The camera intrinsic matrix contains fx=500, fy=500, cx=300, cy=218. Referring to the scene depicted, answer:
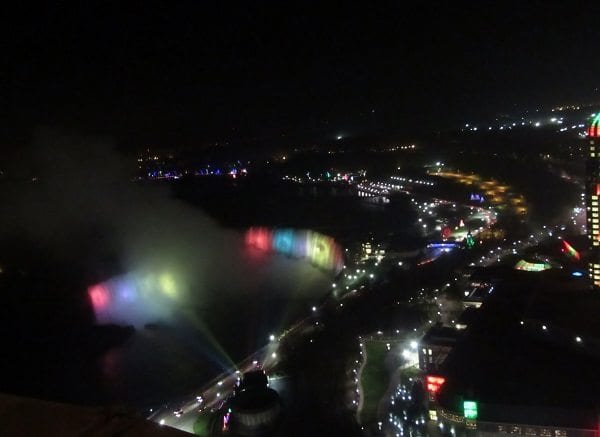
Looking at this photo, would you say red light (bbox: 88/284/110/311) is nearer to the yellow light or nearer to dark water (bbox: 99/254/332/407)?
the yellow light

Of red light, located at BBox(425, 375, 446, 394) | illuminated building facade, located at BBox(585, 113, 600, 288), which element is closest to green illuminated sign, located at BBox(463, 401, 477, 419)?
red light, located at BBox(425, 375, 446, 394)

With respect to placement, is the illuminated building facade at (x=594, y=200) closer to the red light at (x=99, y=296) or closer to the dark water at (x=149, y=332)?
the dark water at (x=149, y=332)

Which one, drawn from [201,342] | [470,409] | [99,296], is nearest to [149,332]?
[201,342]

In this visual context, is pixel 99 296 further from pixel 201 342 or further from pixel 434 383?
pixel 434 383

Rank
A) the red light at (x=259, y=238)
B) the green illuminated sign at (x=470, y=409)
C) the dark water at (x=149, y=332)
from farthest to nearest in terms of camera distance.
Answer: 1. the red light at (x=259, y=238)
2. the dark water at (x=149, y=332)
3. the green illuminated sign at (x=470, y=409)

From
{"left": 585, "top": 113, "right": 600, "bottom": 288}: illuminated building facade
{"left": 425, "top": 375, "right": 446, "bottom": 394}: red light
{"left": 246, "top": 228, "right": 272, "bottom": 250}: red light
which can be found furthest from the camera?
{"left": 246, "top": 228, "right": 272, "bottom": 250}: red light

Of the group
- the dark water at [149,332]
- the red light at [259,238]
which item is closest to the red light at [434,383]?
the dark water at [149,332]
